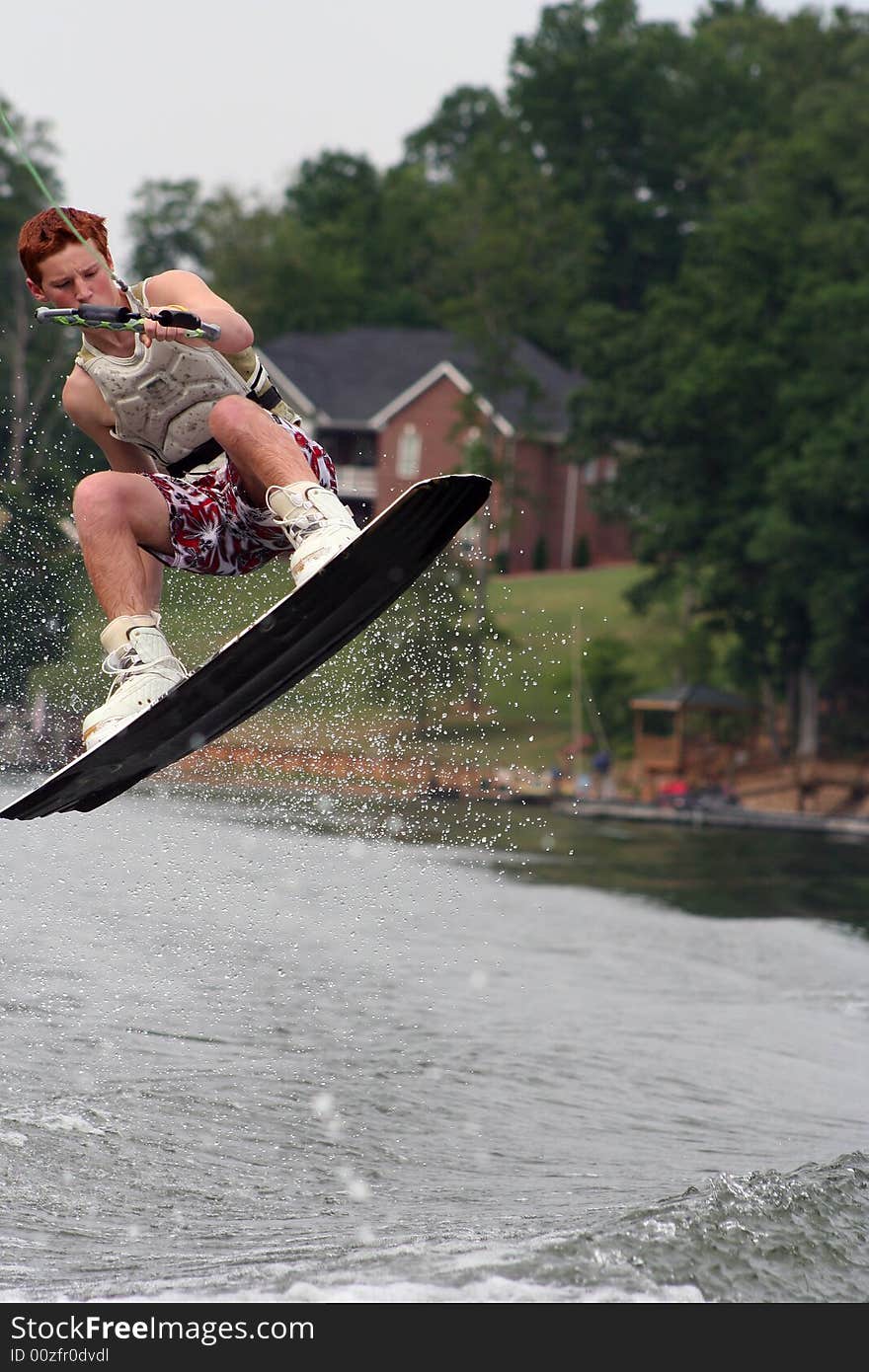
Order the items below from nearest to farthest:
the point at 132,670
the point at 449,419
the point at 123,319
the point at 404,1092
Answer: the point at 123,319, the point at 132,670, the point at 404,1092, the point at 449,419

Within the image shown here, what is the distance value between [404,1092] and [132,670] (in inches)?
205

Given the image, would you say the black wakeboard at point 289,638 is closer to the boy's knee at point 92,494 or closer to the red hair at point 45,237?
the boy's knee at point 92,494

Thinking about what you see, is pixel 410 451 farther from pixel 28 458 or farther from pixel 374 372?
pixel 28 458

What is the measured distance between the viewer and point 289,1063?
38.0 ft

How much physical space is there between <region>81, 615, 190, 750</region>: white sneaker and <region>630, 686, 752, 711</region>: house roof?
3570 cm

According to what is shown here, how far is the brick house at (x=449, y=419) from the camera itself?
54.3 meters

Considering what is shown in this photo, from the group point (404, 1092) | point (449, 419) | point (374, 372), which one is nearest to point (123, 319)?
point (404, 1092)

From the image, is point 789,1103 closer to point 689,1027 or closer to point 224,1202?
point 689,1027

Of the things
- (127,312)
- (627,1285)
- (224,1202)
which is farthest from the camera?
A: (224,1202)

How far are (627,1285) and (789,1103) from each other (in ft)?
15.9

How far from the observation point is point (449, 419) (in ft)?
193

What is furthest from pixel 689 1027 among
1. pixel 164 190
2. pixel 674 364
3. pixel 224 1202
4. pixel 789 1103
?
pixel 164 190

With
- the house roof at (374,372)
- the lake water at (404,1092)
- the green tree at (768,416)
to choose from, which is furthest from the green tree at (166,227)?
the lake water at (404,1092)

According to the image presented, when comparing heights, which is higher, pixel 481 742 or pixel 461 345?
pixel 461 345
